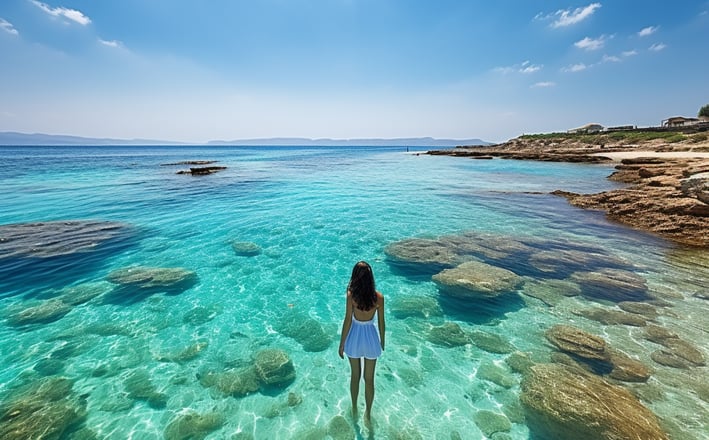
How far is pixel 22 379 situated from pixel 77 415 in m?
1.96

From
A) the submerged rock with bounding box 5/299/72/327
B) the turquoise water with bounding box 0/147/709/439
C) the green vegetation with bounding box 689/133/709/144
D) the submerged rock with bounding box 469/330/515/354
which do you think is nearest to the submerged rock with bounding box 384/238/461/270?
the turquoise water with bounding box 0/147/709/439

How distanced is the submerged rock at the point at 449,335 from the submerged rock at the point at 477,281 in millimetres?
1511

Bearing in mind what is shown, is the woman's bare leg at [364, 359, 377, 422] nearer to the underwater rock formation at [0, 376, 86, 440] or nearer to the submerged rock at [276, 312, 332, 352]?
the submerged rock at [276, 312, 332, 352]

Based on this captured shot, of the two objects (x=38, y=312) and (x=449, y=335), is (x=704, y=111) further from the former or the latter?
(x=38, y=312)

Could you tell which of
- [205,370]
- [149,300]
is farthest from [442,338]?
[149,300]

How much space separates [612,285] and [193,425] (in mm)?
11429

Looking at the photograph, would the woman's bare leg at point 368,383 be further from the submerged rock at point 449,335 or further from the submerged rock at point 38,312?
the submerged rock at point 38,312

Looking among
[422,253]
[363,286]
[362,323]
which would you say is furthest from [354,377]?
[422,253]

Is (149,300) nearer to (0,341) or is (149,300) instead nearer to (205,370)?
(0,341)

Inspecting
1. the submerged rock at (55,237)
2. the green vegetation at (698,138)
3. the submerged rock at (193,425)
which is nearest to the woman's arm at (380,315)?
the submerged rock at (193,425)

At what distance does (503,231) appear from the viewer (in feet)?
48.2

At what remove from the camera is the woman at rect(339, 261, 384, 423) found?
431 centimetres

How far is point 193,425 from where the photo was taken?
5027 mm

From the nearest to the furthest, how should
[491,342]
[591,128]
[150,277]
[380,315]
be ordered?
[380,315] < [491,342] < [150,277] < [591,128]
